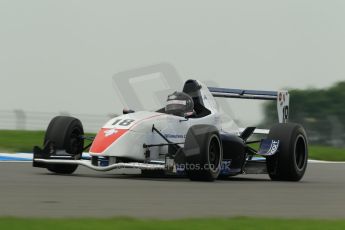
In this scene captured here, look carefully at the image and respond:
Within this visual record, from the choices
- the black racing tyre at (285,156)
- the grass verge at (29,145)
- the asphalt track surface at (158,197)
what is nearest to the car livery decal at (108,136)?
the asphalt track surface at (158,197)

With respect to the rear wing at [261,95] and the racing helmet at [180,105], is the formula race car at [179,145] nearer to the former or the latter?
the racing helmet at [180,105]

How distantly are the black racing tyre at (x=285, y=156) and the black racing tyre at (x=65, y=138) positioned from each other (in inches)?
130

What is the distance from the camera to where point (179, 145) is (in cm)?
1457

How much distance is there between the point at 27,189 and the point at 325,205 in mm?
3728

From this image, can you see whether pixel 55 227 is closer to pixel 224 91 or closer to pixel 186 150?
pixel 186 150

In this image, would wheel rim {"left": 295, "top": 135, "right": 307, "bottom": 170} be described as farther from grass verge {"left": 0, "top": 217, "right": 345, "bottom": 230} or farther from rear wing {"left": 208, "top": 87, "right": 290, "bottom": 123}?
grass verge {"left": 0, "top": 217, "right": 345, "bottom": 230}

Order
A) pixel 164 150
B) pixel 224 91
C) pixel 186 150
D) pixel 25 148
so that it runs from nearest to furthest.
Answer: pixel 186 150 → pixel 164 150 → pixel 224 91 → pixel 25 148

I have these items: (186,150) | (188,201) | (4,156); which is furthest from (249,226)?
(4,156)

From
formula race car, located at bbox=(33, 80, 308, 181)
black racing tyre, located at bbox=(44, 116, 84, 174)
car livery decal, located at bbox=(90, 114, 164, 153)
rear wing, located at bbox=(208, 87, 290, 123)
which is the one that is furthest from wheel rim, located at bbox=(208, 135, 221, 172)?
rear wing, located at bbox=(208, 87, 290, 123)

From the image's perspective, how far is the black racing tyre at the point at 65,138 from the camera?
1473 cm

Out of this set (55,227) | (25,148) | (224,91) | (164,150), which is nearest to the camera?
(55,227)

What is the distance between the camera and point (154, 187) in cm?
1223

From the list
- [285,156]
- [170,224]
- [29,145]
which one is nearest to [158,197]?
[170,224]

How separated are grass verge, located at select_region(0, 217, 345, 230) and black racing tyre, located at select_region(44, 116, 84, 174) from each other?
681cm
